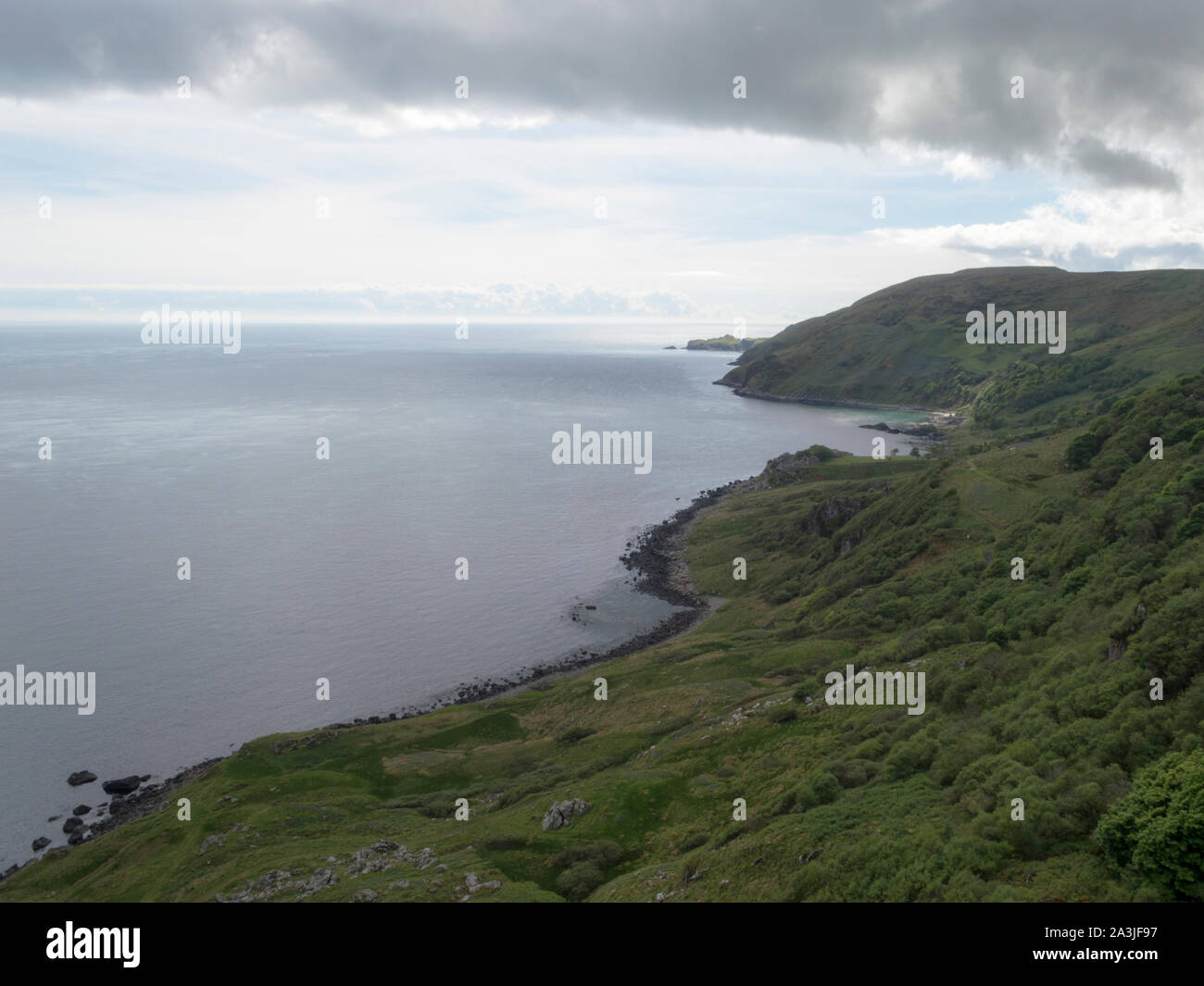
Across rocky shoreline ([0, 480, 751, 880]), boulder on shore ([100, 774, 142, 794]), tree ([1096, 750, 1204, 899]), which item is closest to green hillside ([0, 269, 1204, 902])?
tree ([1096, 750, 1204, 899])

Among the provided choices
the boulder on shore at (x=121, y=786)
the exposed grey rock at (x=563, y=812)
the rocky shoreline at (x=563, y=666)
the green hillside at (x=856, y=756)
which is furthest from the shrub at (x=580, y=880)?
the boulder on shore at (x=121, y=786)

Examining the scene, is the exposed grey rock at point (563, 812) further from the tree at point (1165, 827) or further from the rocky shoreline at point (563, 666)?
the rocky shoreline at point (563, 666)

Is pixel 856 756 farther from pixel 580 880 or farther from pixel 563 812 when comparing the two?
pixel 563 812

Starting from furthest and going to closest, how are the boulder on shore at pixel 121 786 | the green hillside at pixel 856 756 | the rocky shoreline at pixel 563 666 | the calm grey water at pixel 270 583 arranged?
the calm grey water at pixel 270 583 < the boulder on shore at pixel 121 786 < the rocky shoreline at pixel 563 666 < the green hillside at pixel 856 756

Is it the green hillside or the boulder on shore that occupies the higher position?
the green hillside

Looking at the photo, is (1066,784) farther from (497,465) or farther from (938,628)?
(497,465)

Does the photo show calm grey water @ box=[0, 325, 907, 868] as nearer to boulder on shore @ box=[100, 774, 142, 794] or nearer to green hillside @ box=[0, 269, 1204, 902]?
boulder on shore @ box=[100, 774, 142, 794]

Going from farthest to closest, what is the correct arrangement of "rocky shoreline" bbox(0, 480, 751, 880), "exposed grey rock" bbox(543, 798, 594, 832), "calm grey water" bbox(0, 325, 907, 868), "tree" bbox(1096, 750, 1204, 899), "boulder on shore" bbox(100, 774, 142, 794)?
"calm grey water" bbox(0, 325, 907, 868)
"boulder on shore" bbox(100, 774, 142, 794)
"rocky shoreline" bbox(0, 480, 751, 880)
"exposed grey rock" bbox(543, 798, 594, 832)
"tree" bbox(1096, 750, 1204, 899)
